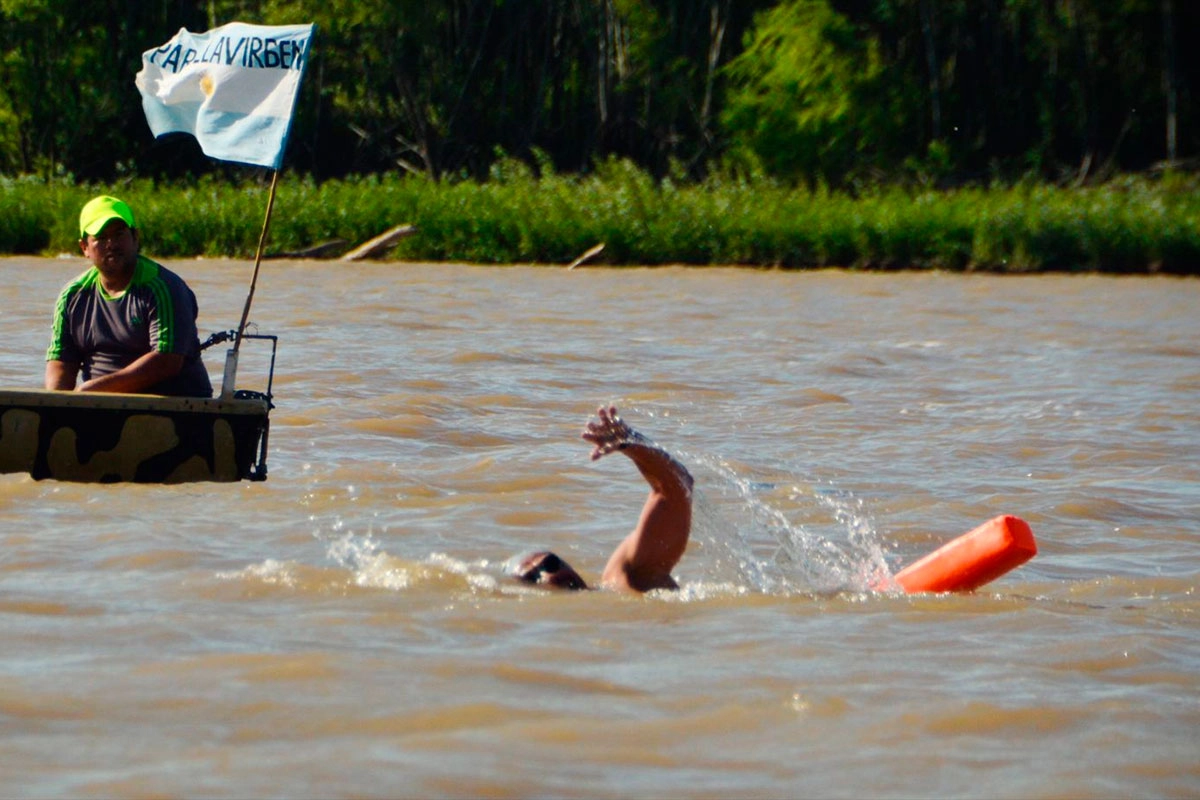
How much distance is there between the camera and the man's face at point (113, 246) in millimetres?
7523

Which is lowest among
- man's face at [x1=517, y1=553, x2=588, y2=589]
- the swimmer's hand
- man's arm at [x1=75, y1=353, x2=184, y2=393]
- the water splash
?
the water splash

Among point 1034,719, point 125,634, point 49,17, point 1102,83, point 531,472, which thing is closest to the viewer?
point 1034,719

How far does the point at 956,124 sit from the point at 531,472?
32.2 metres

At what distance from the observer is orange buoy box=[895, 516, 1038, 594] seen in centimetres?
598

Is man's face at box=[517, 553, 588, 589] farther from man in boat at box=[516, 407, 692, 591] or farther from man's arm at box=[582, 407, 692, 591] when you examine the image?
man's arm at box=[582, 407, 692, 591]

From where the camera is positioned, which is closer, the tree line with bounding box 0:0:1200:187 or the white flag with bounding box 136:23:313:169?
the white flag with bounding box 136:23:313:169

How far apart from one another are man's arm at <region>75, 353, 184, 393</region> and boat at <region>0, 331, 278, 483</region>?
0.11m

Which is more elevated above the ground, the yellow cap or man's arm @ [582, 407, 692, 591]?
the yellow cap

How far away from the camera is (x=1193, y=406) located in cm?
1184

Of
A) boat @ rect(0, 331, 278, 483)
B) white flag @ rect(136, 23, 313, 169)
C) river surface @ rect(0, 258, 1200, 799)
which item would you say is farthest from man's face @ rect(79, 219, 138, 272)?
river surface @ rect(0, 258, 1200, 799)

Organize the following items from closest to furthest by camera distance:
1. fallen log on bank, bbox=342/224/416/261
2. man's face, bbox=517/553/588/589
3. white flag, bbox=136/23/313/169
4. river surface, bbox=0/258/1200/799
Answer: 1. river surface, bbox=0/258/1200/799
2. man's face, bbox=517/553/588/589
3. white flag, bbox=136/23/313/169
4. fallen log on bank, bbox=342/224/416/261

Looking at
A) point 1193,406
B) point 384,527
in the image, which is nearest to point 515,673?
point 384,527

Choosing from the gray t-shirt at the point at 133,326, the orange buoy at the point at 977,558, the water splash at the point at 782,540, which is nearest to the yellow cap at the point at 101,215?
the gray t-shirt at the point at 133,326

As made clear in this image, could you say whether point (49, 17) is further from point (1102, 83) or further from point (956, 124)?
point (1102, 83)
